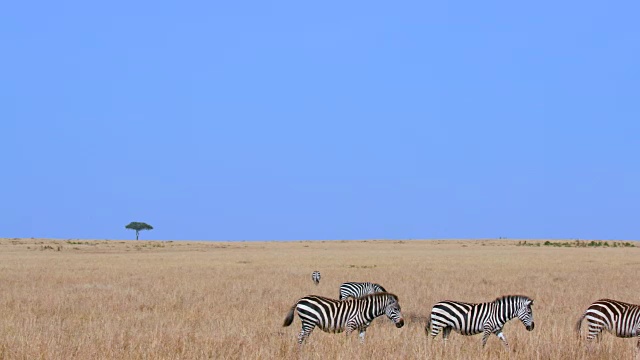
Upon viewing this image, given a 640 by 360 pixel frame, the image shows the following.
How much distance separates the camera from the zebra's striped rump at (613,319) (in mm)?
12055

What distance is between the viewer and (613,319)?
12094 millimetres

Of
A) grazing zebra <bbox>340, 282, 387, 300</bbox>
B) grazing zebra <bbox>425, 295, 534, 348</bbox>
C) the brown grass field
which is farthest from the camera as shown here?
grazing zebra <bbox>340, 282, 387, 300</bbox>

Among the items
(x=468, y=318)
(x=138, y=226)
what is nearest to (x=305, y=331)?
(x=468, y=318)

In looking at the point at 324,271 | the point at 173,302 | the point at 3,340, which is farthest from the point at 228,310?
the point at 324,271

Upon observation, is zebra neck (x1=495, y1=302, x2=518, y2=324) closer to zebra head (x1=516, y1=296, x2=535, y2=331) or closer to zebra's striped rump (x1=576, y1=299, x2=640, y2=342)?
zebra head (x1=516, y1=296, x2=535, y2=331)

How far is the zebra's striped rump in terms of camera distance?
39.5ft

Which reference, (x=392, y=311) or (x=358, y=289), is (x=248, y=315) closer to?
(x=358, y=289)

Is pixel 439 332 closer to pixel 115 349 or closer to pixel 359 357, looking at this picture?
pixel 359 357

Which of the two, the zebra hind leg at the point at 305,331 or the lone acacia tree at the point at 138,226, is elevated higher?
the lone acacia tree at the point at 138,226

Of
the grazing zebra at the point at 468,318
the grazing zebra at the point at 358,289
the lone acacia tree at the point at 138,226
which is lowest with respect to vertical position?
Result: the grazing zebra at the point at 468,318

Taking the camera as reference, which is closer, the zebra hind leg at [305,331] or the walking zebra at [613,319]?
the zebra hind leg at [305,331]

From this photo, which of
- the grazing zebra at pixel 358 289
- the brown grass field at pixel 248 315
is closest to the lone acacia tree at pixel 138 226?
the brown grass field at pixel 248 315

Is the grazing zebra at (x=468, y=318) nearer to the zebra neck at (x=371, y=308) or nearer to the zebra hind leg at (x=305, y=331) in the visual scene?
the zebra neck at (x=371, y=308)

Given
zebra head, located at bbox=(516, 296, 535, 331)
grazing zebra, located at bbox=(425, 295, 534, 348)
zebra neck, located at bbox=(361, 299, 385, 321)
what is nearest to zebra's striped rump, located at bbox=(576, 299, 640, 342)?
zebra head, located at bbox=(516, 296, 535, 331)
